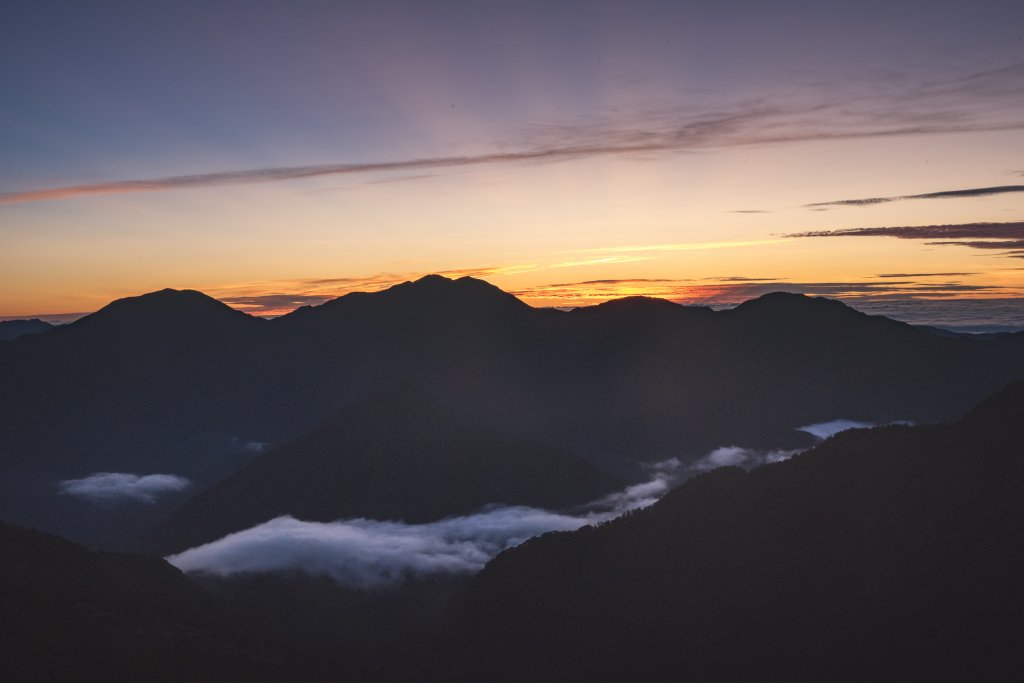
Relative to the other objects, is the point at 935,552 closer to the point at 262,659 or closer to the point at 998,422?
the point at 998,422

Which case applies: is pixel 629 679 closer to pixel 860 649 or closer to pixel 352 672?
pixel 860 649

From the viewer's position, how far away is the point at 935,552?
176m

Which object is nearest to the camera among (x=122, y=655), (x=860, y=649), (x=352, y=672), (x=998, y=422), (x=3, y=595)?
(x=122, y=655)

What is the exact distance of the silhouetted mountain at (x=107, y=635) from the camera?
5305 inches

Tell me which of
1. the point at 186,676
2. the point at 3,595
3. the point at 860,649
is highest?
the point at 3,595

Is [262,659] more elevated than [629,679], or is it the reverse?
[262,659]

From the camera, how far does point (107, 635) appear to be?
148m

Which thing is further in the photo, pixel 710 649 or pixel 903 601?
pixel 710 649

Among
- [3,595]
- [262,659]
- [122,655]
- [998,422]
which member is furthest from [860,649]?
[3,595]

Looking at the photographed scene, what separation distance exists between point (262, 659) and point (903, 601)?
136 metres

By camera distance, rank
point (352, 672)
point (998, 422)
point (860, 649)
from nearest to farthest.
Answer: point (860, 649), point (352, 672), point (998, 422)

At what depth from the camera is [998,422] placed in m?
198

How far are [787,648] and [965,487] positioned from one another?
190 ft

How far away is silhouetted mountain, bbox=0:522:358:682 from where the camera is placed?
134750 mm
